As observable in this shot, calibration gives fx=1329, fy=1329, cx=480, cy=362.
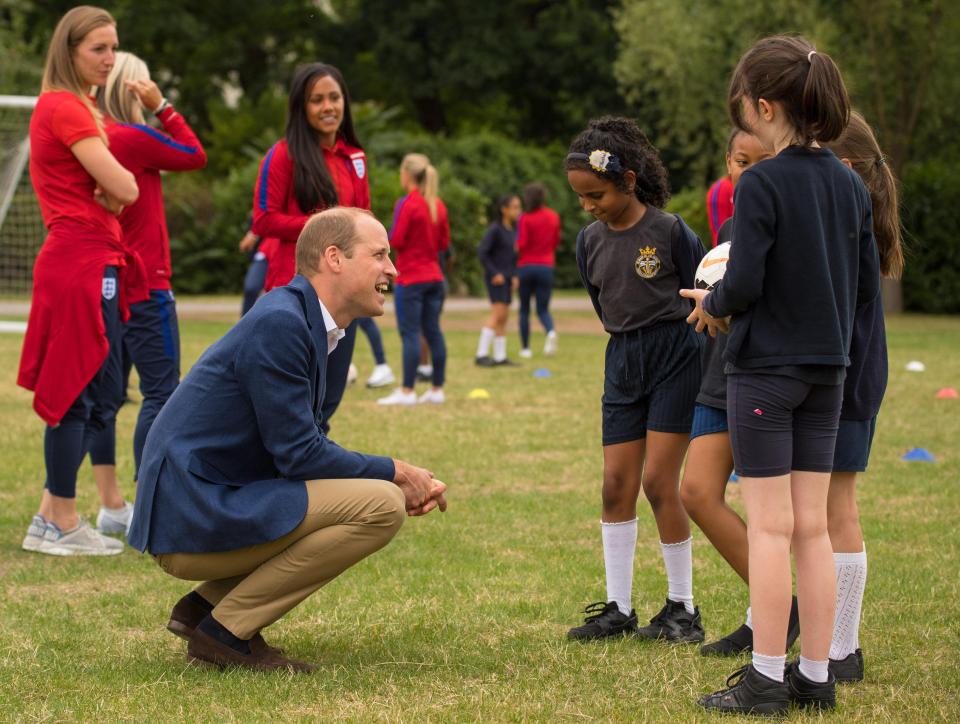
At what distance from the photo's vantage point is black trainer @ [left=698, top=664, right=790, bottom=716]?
3.82m

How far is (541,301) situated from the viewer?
16516 mm

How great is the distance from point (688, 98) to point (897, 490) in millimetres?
20130

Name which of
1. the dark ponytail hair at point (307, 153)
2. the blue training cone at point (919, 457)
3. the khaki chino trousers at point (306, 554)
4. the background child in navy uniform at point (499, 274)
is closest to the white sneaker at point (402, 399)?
the background child in navy uniform at point (499, 274)

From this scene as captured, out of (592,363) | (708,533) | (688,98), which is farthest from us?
(688,98)

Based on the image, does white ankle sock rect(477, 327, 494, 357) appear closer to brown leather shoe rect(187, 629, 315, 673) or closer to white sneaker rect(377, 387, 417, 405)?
white sneaker rect(377, 387, 417, 405)

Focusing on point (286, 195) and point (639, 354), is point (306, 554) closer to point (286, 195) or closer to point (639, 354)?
point (639, 354)

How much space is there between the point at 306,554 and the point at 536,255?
1234 centimetres

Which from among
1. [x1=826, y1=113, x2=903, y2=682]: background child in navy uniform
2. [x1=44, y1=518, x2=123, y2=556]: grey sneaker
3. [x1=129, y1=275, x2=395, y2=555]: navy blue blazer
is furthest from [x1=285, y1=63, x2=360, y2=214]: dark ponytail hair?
[x1=826, y1=113, x2=903, y2=682]: background child in navy uniform

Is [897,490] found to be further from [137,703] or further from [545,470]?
[137,703]

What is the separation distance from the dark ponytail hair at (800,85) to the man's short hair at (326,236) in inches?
51.4

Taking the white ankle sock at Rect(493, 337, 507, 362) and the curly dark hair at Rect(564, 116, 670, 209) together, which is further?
the white ankle sock at Rect(493, 337, 507, 362)

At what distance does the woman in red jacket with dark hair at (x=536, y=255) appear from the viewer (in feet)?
52.6

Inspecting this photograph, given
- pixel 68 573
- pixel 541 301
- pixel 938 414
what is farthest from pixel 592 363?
pixel 68 573

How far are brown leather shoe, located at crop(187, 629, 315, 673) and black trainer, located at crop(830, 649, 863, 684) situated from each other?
169 centimetres
